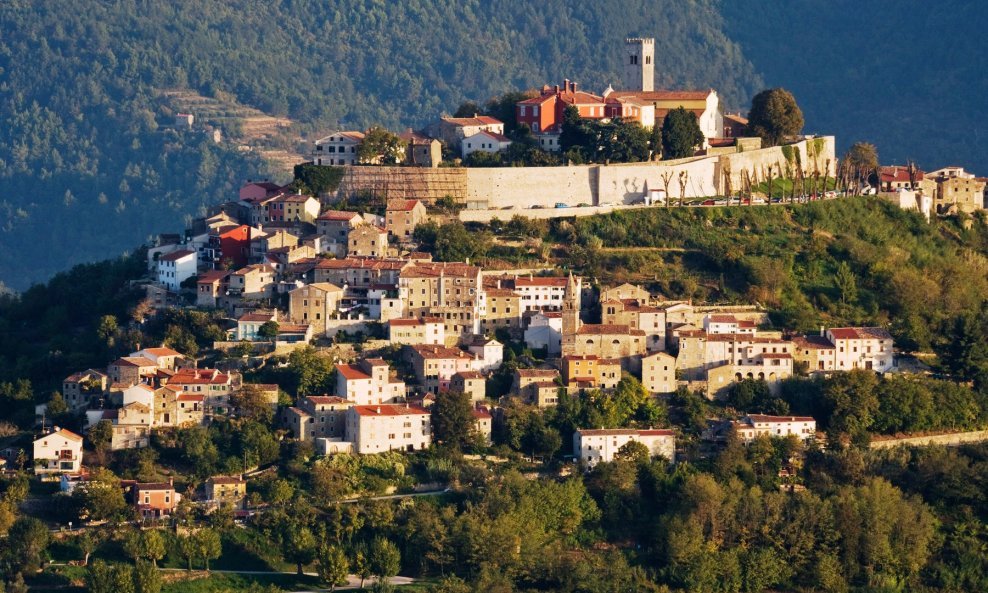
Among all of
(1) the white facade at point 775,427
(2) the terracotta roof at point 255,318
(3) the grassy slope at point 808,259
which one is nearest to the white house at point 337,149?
(3) the grassy slope at point 808,259

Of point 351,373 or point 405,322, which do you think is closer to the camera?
point 351,373

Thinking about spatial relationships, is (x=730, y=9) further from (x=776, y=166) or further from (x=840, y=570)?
(x=840, y=570)

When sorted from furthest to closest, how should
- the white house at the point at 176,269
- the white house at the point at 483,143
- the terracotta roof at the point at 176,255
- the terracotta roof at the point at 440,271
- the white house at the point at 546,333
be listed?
the white house at the point at 483,143 < the terracotta roof at the point at 176,255 < the white house at the point at 176,269 < the terracotta roof at the point at 440,271 < the white house at the point at 546,333

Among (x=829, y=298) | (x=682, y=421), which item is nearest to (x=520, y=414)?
(x=682, y=421)

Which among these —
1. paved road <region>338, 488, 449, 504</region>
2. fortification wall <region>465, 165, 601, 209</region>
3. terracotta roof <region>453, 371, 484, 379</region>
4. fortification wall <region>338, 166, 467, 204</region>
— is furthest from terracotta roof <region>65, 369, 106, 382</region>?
fortification wall <region>465, 165, 601, 209</region>

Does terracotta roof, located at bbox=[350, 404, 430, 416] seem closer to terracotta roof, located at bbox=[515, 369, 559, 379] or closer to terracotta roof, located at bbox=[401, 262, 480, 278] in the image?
terracotta roof, located at bbox=[515, 369, 559, 379]

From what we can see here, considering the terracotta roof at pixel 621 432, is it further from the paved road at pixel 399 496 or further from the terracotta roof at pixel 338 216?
the terracotta roof at pixel 338 216

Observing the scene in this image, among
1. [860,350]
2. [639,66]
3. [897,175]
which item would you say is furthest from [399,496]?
[639,66]

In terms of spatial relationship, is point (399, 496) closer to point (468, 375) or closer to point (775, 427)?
point (468, 375)
